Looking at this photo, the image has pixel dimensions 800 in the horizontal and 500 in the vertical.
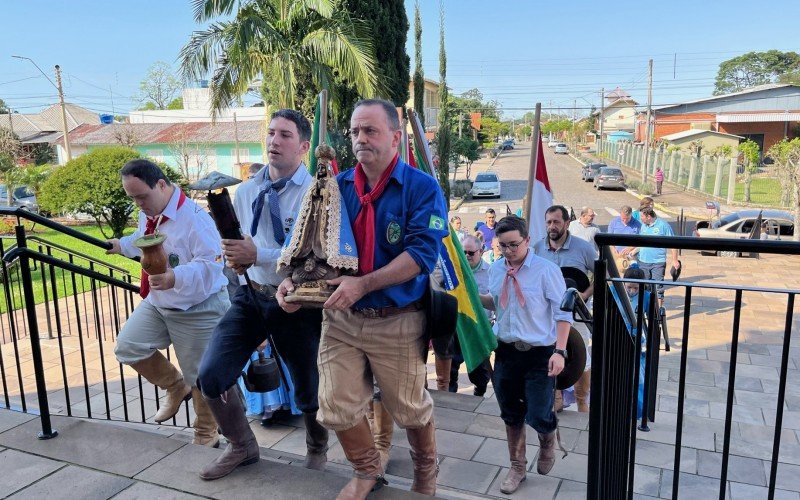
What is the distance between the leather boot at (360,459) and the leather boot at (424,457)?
0.22 metres

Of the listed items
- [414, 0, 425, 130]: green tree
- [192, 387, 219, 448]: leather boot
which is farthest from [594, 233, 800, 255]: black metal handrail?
[414, 0, 425, 130]: green tree

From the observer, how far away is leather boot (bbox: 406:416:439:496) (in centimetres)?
283

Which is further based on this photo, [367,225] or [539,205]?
[539,205]

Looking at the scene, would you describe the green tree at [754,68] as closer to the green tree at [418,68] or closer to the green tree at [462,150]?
the green tree at [462,150]

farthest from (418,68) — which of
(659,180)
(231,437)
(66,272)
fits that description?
(231,437)

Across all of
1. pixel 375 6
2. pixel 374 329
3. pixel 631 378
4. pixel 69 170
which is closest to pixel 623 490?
pixel 631 378

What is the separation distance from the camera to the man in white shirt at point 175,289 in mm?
3252

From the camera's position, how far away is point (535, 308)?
153 inches

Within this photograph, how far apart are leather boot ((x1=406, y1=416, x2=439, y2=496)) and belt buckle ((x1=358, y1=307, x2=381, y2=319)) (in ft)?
2.03

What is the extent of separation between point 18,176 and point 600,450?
959 inches

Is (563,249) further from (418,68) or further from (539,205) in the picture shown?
(418,68)

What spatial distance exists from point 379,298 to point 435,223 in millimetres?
389

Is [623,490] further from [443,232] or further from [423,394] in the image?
[443,232]

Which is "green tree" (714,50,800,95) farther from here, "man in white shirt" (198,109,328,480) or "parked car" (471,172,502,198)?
"man in white shirt" (198,109,328,480)
